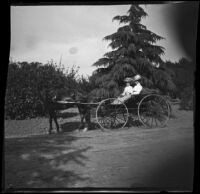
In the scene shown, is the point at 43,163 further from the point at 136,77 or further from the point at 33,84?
the point at 136,77

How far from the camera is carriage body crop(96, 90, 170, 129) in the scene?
17.6 feet

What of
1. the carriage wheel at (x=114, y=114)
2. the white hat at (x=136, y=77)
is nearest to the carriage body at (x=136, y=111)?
the carriage wheel at (x=114, y=114)

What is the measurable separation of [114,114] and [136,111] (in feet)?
1.26

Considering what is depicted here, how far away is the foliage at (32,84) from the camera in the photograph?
504cm

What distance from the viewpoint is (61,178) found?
467 centimetres

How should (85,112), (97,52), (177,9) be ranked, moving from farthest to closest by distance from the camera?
(85,112) → (97,52) → (177,9)

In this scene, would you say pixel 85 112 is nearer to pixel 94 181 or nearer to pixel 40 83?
pixel 40 83

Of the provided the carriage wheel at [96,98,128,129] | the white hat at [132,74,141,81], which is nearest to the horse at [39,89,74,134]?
the carriage wheel at [96,98,128,129]

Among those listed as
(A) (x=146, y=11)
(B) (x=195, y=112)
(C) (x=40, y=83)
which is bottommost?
(B) (x=195, y=112)

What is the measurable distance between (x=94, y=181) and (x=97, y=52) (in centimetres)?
179

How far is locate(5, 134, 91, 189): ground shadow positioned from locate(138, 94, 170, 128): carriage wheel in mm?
1074

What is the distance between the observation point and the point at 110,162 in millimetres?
4832

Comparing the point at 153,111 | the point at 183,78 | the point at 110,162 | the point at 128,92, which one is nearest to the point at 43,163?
the point at 110,162

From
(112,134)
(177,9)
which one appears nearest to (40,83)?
(112,134)
